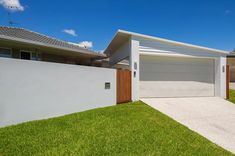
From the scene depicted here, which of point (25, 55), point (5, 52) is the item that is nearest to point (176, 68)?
point (25, 55)

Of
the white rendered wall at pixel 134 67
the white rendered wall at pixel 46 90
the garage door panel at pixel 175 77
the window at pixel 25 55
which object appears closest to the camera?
the white rendered wall at pixel 46 90

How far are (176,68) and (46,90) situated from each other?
8744 mm

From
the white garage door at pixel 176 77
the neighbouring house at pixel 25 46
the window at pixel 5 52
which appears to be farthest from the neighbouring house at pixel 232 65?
the window at pixel 5 52

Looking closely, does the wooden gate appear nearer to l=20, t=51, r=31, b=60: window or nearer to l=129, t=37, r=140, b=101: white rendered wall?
l=129, t=37, r=140, b=101: white rendered wall

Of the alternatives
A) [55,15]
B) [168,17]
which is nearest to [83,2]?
[55,15]

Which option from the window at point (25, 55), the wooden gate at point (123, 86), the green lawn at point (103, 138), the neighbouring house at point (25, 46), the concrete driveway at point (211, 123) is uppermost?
the neighbouring house at point (25, 46)

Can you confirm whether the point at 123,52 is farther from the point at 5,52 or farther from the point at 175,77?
the point at 5,52

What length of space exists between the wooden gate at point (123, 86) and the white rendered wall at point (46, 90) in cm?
78

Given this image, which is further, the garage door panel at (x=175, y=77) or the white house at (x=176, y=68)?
the garage door panel at (x=175, y=77)

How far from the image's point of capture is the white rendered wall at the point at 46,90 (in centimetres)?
487

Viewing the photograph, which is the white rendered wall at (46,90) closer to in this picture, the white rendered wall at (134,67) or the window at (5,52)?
the white rendered wall at (134,67)

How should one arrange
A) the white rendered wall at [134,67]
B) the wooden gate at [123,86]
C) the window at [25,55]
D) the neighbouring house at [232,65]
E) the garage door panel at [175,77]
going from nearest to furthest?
the wooden gate at [123,86] → the window at [25,55] → the white rendered wall at [134,67] → the garage door panel at [175,77] → the neighbouring house at [232,65]

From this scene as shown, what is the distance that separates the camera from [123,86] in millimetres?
9180

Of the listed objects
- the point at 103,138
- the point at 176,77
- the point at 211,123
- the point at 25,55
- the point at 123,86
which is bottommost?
the point at 211,123
